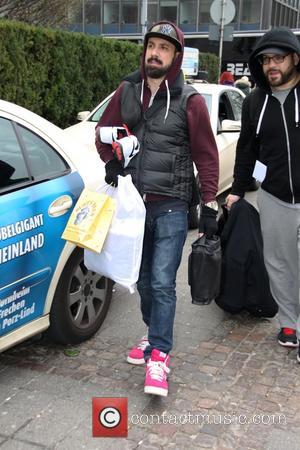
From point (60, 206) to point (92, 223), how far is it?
0.43m

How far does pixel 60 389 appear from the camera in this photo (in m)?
3.21

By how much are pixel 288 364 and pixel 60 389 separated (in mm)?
1397

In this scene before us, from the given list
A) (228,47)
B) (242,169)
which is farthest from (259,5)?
(242,169)

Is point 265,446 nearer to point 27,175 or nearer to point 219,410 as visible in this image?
point 219,410

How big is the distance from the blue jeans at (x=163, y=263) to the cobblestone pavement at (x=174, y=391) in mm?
342

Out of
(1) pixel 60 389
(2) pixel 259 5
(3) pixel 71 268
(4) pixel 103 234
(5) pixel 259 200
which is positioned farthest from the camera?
(2) pixel 259 5

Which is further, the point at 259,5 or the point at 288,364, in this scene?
the point at 259,5

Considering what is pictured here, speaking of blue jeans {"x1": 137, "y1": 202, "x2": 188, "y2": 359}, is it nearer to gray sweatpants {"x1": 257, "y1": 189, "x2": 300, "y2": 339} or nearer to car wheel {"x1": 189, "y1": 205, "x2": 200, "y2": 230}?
gray sweatpants {"x1": 257, "y1": 189, "x2": 300, "y2": 339}

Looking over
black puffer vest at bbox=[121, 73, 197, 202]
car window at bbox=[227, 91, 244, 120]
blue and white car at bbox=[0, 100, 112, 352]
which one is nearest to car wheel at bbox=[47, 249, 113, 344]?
blue and white car at bbox=[0, 100, 112, 352]

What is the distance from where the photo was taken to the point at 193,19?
32344 mm

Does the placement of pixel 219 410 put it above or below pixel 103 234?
below

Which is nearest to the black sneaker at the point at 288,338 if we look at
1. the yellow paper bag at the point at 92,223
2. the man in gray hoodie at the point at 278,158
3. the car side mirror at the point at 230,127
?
Answer: the man in gray hoodie at the point at 278,158

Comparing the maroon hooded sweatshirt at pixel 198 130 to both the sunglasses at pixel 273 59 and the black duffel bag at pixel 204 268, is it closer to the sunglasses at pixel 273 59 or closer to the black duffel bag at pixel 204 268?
the black duffel bag at pixel 204 268

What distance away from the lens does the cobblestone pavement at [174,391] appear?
2.77 m
